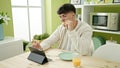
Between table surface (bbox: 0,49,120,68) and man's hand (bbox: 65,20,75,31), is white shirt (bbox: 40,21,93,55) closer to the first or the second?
man's hand (bbox: 65,20,75,31)

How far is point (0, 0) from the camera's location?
2.27 meters

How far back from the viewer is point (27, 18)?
324cm

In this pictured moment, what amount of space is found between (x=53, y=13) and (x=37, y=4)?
406 millimetres

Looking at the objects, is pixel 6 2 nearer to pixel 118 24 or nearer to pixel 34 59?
pixel 34 59

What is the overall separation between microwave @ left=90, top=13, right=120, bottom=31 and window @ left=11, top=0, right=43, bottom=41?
3.69 feet

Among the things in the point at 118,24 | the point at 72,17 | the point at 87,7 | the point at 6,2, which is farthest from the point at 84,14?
the point at 6,2

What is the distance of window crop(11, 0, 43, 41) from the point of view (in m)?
3.12

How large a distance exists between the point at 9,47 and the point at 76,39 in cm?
88

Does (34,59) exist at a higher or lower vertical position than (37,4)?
lower

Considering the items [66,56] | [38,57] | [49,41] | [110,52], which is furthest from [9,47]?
[110,52]

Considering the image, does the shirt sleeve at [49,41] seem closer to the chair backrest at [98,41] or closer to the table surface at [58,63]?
the table surface at [58,63]

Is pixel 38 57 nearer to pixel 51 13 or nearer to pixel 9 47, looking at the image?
pixel 9 47

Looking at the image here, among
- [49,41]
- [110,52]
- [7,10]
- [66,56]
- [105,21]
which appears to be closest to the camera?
[66,56]

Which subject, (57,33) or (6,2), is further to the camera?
(6,2)
